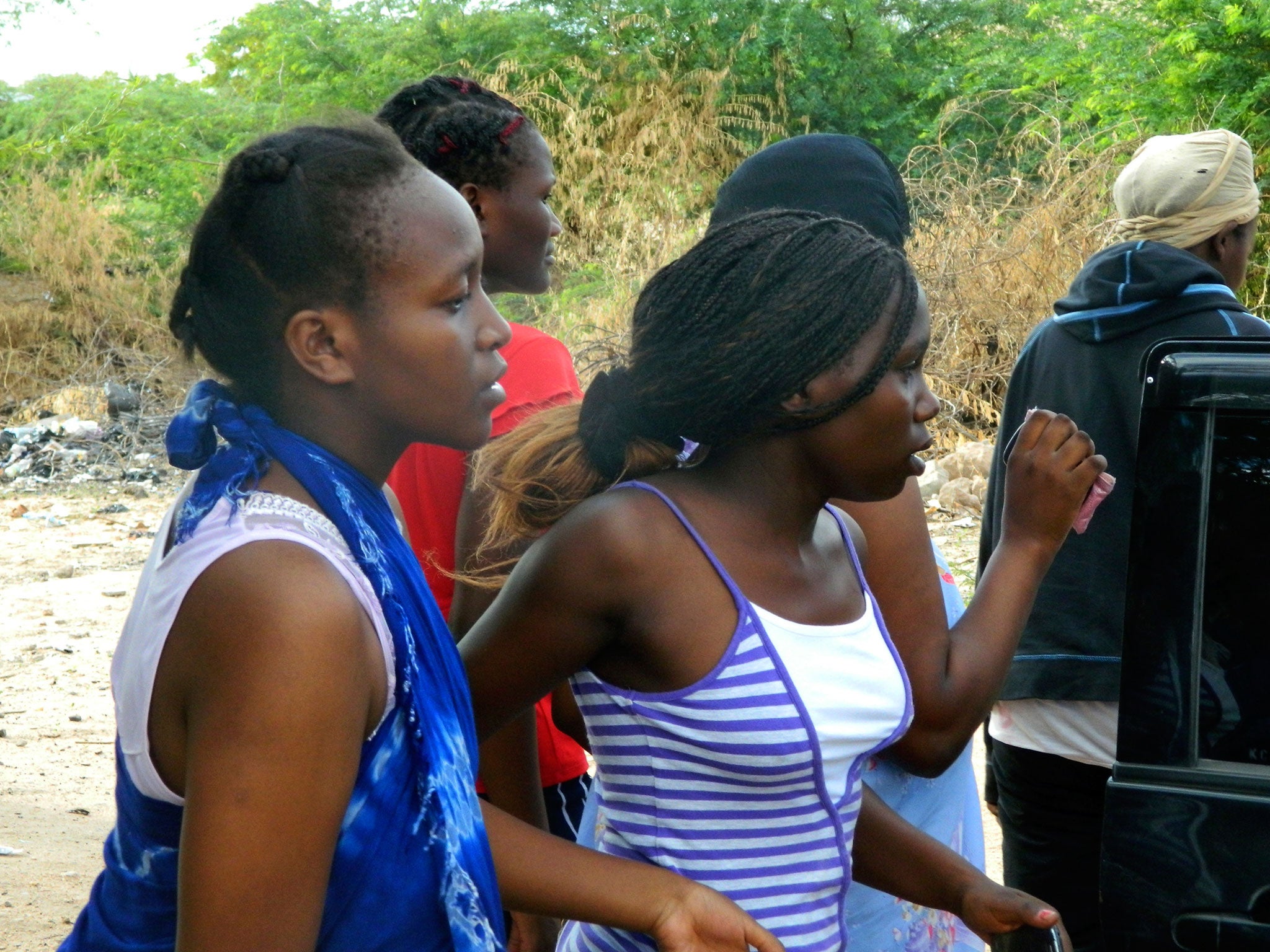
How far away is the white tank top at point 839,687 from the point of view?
62.1 inches

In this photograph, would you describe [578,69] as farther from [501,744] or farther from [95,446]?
[501,744]

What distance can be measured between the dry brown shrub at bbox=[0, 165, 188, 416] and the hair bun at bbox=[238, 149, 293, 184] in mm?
12628

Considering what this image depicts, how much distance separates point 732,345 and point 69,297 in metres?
14.4

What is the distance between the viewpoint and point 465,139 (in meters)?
2.29

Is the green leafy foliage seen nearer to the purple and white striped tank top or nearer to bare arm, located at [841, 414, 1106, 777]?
bare arm, located at [841, 414, 1106, 777]

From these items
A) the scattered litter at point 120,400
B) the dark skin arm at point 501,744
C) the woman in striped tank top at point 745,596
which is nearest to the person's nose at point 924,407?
the woman in striped tank top at point 745,596

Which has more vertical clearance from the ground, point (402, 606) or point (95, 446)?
point (402, 606)

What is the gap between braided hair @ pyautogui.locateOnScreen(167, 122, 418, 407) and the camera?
1350 mm

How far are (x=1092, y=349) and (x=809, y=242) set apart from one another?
51.3 inches

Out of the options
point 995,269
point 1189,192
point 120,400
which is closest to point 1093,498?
point 1189,192

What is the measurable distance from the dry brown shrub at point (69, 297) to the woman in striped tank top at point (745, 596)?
12.5 m

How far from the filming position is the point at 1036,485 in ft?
6.01

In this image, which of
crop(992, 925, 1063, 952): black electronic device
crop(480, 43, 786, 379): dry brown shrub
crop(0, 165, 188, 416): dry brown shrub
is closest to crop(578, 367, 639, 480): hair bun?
crop(992, 925, 1063, 952): black electronic device

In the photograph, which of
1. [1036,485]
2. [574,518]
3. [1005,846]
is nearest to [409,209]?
[574,518]
